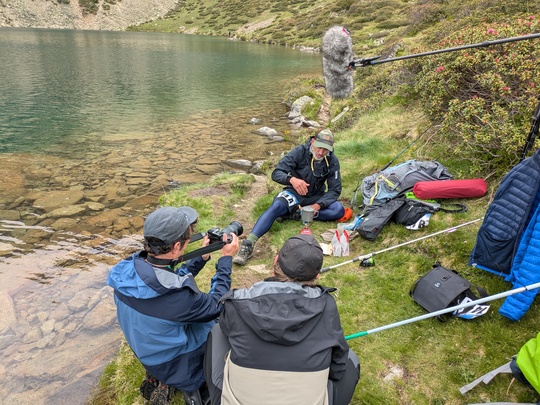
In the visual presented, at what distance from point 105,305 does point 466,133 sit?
280 inches

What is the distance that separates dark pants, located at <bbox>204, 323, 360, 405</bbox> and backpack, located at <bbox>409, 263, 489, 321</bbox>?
1.74 m

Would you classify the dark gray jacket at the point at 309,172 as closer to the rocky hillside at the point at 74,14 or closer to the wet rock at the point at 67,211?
the wet rock at the point at 67,211

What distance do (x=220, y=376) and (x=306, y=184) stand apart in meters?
4.36

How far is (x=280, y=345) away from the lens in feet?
7.55

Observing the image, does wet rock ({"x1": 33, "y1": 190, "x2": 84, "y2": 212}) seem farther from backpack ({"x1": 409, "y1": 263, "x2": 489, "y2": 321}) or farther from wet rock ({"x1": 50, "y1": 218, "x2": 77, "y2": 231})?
backpack ({"x1": 409, "y1": 263, "x2": 489, "y2": 321})

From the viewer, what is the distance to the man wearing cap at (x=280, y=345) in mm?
2283

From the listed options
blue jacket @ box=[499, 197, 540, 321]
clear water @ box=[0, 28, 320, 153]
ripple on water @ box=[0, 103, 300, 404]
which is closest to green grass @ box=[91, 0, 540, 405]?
blue jacket @ box=[499, 197, 540, 321]

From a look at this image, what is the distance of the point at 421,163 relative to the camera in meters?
6.74

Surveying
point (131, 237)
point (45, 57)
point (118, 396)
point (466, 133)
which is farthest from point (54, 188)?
point (45, 57)

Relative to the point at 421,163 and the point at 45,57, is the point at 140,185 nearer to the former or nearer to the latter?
the point at 421,163

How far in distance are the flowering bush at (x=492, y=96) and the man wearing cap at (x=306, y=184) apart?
2.37m

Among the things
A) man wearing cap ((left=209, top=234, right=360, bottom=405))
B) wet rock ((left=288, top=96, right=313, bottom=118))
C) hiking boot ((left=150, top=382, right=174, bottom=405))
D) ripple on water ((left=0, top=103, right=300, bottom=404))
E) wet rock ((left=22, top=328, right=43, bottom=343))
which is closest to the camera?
man wearing cap ((left=209, top=234, right=360, bottom=405))

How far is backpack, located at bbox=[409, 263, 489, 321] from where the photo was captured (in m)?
4.00

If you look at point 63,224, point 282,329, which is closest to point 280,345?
point 282,329
